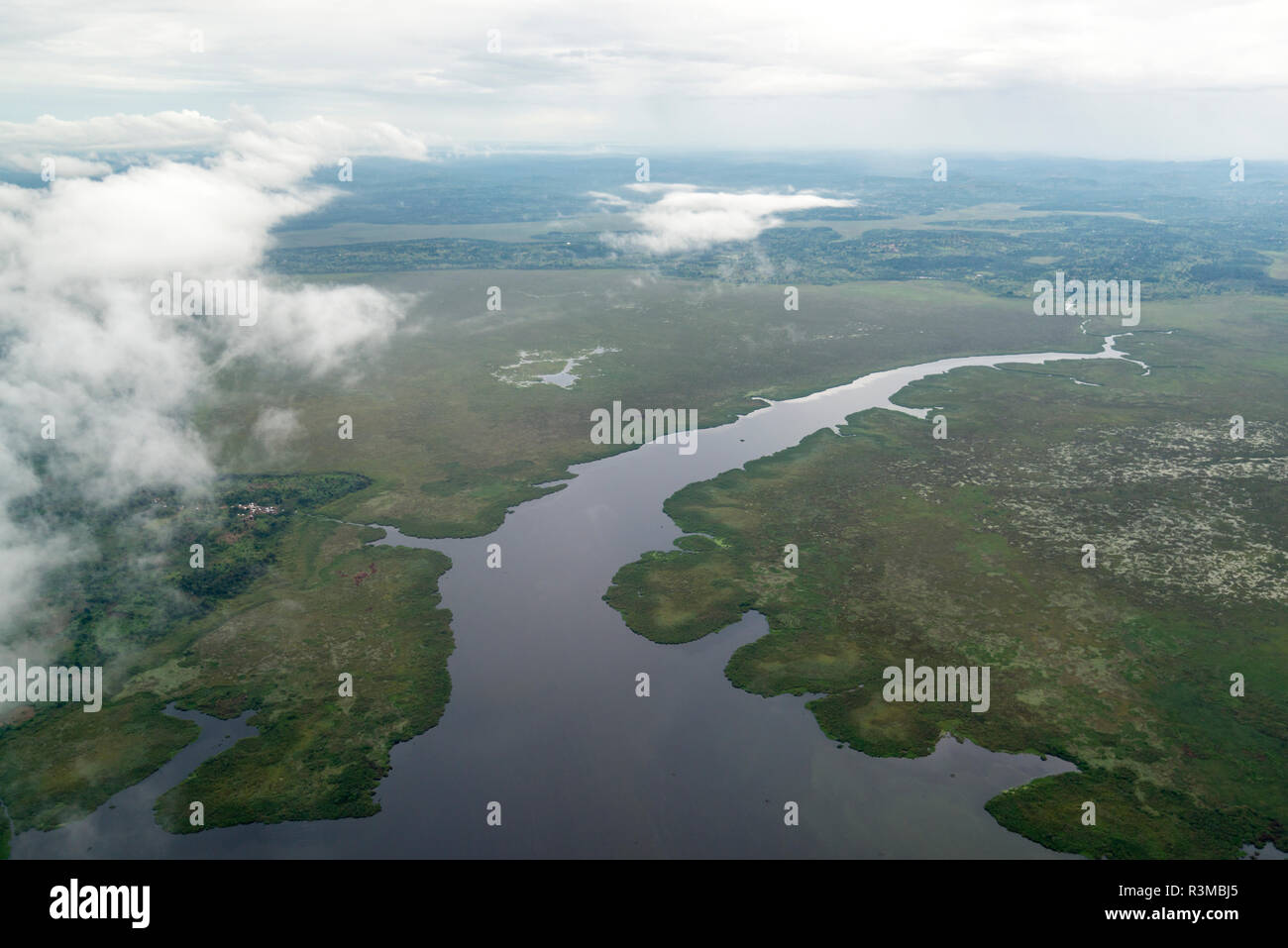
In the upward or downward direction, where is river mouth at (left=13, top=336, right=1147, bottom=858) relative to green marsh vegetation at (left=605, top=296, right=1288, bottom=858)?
downward

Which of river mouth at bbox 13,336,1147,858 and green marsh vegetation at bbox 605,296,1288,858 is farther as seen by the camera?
green marsh vegetation at bbox 605,296,1288,858

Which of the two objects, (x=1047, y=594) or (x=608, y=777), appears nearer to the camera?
(x=608, y=777)

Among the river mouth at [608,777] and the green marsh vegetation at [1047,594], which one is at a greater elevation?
the green marsh vegetation at [1047,594]

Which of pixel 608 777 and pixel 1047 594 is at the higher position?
pixel 1047 594

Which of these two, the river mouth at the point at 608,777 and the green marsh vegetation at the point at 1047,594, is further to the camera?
the green marsh vegetation at the point at 1047,594

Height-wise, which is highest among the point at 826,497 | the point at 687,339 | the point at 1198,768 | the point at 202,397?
the point at 687,339
